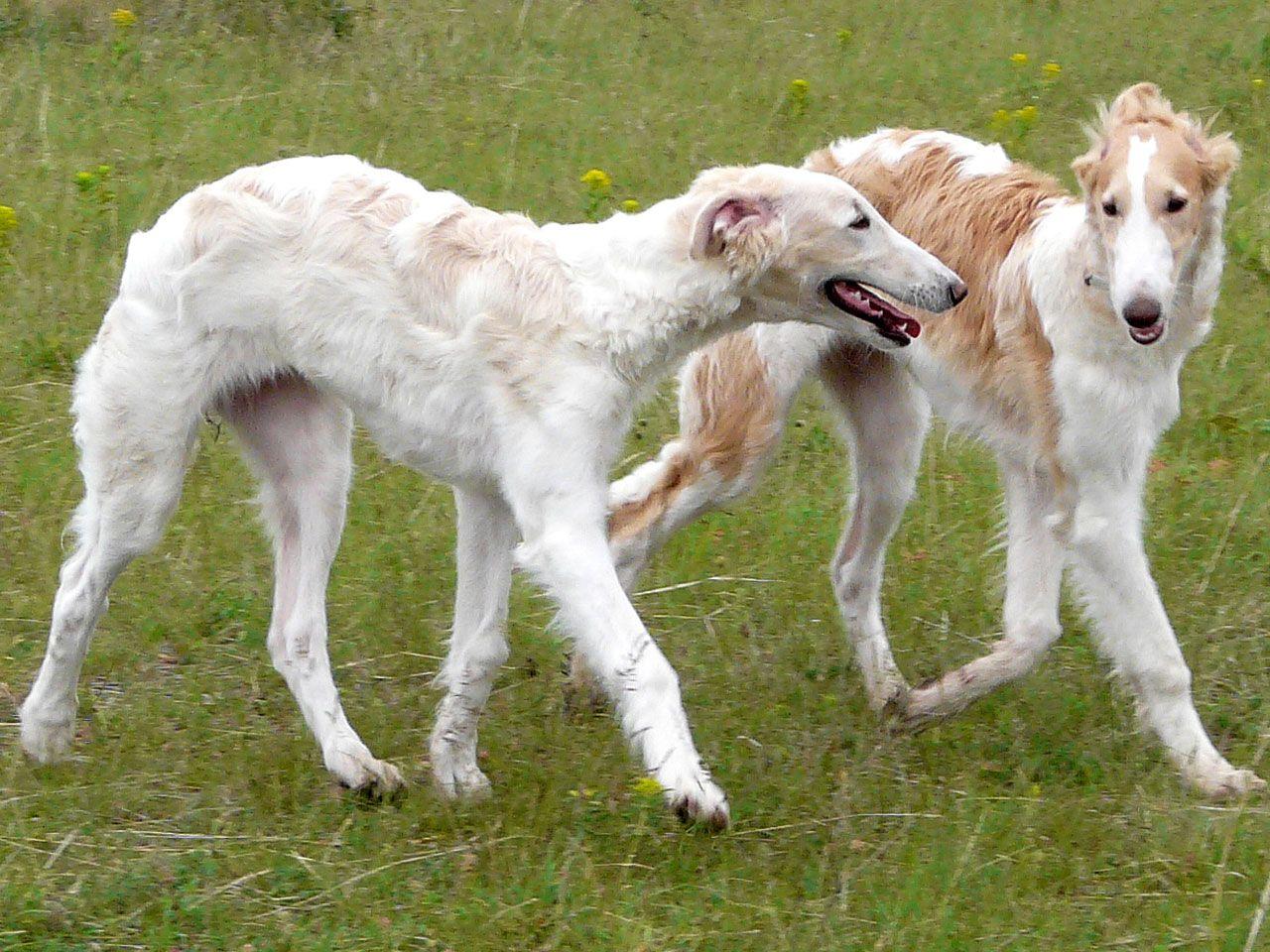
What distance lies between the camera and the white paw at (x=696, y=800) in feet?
13.5

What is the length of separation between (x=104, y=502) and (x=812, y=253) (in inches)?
75.1

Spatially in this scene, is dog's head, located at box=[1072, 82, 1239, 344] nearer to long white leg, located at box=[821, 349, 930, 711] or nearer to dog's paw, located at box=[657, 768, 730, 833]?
long white leg, located at box=[821, 349, 930, 711]

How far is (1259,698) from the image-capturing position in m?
5.47

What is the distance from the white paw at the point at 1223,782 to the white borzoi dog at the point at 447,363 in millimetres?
1376

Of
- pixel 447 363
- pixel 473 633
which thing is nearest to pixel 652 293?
pixel 447 363

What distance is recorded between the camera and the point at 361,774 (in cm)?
480

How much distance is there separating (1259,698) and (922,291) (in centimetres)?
176

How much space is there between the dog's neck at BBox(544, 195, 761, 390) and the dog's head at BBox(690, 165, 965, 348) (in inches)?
A: 1.9

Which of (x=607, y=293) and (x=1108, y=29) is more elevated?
(x=607, y=293)

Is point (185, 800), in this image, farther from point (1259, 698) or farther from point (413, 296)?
point (1259, 698)

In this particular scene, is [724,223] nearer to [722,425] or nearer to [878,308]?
[878,308]

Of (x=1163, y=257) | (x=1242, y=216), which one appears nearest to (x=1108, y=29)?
(x=1242, y=216)

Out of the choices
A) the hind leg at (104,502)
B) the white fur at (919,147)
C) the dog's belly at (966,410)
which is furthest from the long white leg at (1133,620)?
the hind leg at (104,502)

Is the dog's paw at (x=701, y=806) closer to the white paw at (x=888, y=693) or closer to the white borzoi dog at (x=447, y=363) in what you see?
the white borzoi dog at (x=447, y=363)
